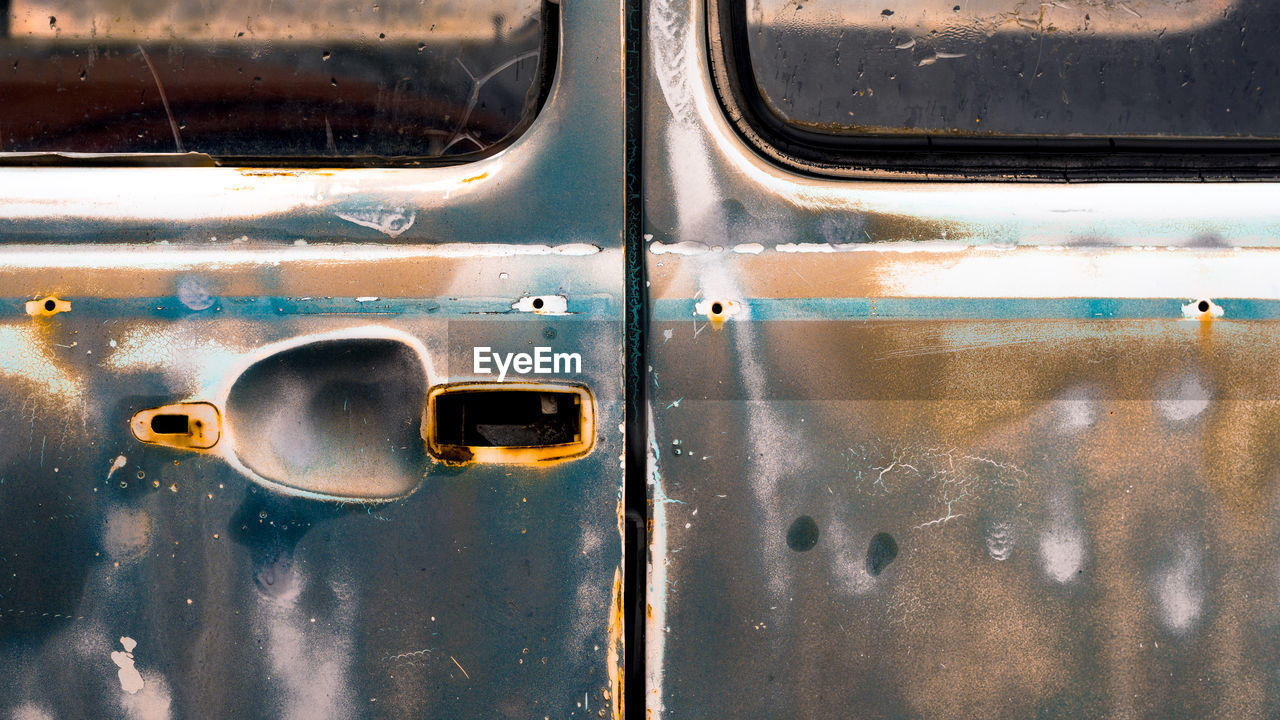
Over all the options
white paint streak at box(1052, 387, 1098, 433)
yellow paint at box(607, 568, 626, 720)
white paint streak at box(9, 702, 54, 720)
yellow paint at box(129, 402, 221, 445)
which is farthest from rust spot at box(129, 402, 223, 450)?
white paint streak at box(1052, 387, 1098, 433)

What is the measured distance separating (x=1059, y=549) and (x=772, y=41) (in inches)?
35.5

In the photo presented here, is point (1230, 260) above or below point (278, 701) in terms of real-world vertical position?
above

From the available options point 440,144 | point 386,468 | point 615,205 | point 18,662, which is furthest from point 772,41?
point 18,662

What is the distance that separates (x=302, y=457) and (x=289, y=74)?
1.97 feet

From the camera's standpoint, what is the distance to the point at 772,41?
1116 mm

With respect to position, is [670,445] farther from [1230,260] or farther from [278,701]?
[1230,260]

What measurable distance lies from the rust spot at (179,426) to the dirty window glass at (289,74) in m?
0.41

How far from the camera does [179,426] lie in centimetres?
109

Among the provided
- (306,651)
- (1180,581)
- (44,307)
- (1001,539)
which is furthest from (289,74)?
(1180,581)

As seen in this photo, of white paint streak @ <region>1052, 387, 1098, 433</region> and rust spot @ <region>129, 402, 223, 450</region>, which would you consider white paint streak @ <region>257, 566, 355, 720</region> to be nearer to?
rust spot @ <region>129, 402, 223, 450</region>

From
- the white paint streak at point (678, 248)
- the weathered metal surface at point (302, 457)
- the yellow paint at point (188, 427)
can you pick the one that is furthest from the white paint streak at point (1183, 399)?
the yellow paint at point (188, 427)

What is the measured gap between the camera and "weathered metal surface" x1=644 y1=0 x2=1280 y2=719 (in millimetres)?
1106

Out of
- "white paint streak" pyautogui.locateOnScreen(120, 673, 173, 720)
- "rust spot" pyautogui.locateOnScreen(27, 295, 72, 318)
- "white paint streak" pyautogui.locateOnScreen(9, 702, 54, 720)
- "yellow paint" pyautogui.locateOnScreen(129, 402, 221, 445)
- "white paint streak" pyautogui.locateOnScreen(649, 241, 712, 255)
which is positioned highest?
"white paint streak" pyautogui.locateOnScreen(649, 241, 712, 255)

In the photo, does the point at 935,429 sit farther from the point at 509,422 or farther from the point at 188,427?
the point at 188,427
